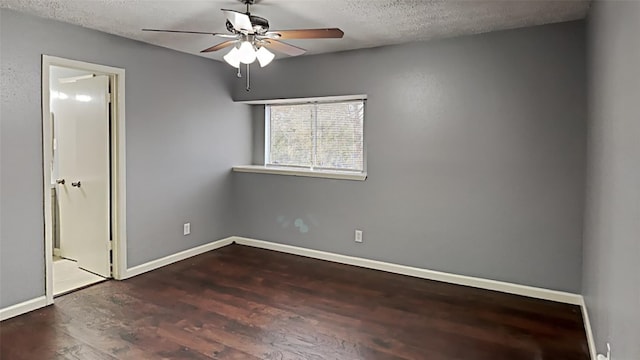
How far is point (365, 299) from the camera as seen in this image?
357 centimetres

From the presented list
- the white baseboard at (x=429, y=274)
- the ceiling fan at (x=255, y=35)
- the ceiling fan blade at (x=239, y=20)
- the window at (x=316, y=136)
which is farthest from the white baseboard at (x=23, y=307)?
the window at (x=316, y=136)

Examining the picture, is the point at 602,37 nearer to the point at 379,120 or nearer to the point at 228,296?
the point at 379,120

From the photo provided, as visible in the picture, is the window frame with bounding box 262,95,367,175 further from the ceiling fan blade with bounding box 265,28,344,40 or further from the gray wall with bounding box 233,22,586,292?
the ceiling fan blade with bounding box 265,28,344,40

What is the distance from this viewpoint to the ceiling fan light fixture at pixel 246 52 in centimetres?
280

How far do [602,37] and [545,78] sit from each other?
1092 millimetres

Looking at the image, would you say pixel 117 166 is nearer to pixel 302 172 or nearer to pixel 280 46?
pixel 302 172

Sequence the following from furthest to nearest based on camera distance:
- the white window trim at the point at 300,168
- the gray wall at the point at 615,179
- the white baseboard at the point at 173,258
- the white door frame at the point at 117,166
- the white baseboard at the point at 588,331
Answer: the white window trim at the point at 300,168
the white baseboard at the point at 173,258
the white door frame at the point at 117,166
the white baseboard at the point at 588,331
the gray wall at the point at 615,179

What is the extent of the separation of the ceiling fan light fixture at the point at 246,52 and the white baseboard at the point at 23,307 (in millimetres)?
2438

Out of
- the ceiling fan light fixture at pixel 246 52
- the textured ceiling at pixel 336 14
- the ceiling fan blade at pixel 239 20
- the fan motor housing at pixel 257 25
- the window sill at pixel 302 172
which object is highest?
the textured ceiling at pixel 336 14

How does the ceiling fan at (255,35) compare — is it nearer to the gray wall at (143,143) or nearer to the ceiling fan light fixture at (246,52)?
the ceiling fan light fixture at (246,52)

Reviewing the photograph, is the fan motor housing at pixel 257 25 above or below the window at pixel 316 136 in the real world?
above

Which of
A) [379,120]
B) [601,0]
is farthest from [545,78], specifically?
[379,120]

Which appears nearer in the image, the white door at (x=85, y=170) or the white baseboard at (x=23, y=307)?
the white baseboard at (x=23, y=307)

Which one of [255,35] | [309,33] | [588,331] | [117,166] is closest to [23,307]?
[117,166]
